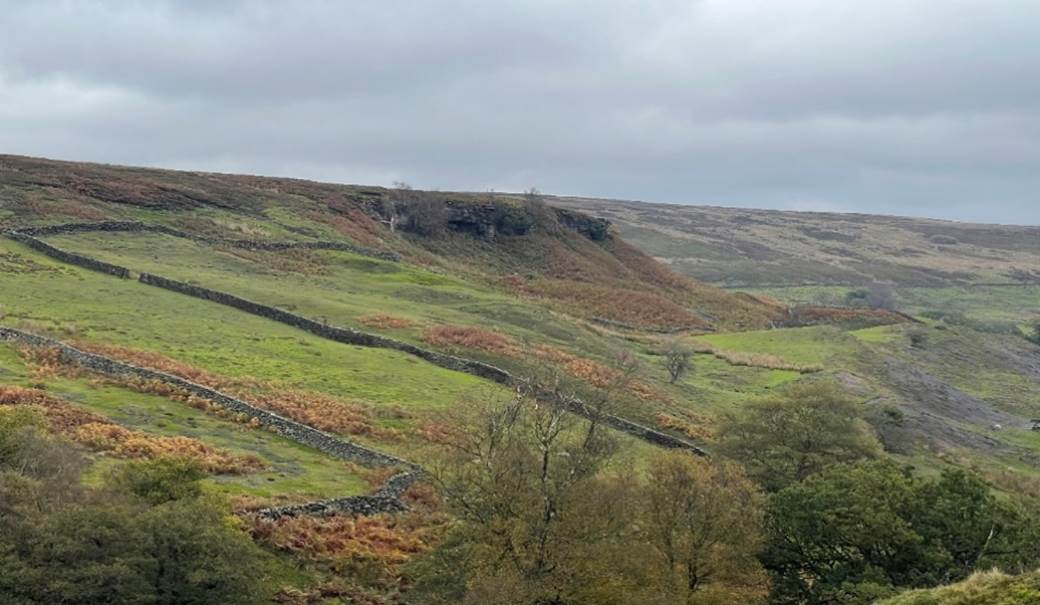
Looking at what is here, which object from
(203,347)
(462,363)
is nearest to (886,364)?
(462,363)

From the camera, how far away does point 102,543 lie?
69.8 feet

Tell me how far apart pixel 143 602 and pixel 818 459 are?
95.0ft

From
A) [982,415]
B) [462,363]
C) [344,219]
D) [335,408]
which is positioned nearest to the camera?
[335,408]

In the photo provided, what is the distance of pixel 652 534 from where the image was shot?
28.7 metres

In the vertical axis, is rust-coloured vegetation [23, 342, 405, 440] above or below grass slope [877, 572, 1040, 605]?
below

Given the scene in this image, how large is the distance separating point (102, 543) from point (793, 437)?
1180 inches

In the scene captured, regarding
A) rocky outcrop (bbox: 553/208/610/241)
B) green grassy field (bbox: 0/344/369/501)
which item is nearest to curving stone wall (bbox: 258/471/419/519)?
green grassy field (bbox: 0/344/369/501)

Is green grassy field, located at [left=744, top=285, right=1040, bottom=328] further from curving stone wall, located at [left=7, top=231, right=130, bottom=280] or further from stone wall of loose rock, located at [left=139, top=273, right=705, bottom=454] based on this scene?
curving stone wall, located at [left=7, top=231, right=130, bottom=280]

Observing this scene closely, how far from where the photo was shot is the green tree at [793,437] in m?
40.0

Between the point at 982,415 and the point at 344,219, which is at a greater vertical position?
the point at 344,219

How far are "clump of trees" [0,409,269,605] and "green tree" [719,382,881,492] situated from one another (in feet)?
77.6

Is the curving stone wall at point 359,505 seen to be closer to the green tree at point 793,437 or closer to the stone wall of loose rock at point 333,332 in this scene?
the green tree at point 793,437

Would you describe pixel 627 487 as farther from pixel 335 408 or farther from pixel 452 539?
pixel 335 408

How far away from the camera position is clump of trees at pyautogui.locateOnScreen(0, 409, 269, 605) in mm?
20594
